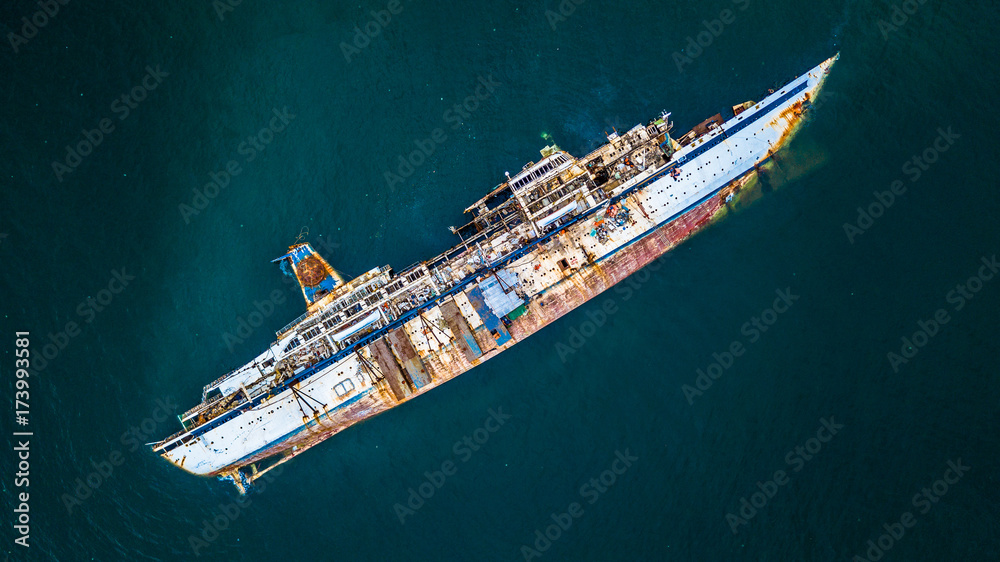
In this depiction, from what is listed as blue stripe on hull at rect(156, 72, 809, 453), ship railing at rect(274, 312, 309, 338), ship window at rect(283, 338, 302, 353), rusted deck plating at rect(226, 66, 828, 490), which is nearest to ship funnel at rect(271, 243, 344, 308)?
ship railing at rect(274, 312, 309, 338)

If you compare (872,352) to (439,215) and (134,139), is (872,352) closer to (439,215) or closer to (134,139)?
(439,215)

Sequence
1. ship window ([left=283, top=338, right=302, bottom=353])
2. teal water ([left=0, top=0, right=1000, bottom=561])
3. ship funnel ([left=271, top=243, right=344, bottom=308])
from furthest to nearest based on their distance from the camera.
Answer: ship funnel ([left=271, top=243, right=344, bottom=308])
ship window ([left=283, top=338, right=302, bottom=353])
teal water ([left=0, top=0, right=1000, bottom=561])

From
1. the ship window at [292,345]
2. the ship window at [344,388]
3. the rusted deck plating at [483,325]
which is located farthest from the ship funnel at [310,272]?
the ship window at [344,388]

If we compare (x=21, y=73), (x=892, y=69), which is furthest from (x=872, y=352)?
(x=21, y=73)

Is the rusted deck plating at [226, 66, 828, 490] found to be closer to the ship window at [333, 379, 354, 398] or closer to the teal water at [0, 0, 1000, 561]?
the ship window at [333, 379, 354, 398]

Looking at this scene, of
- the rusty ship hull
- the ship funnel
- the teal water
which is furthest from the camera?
the ship funnel

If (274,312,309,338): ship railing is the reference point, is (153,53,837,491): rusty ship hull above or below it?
below

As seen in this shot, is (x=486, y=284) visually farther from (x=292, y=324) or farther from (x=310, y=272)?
(x=292, y=324)
